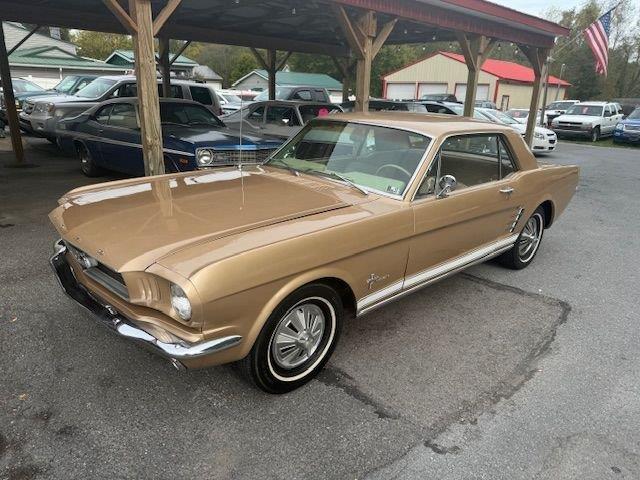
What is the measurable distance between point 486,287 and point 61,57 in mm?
38011

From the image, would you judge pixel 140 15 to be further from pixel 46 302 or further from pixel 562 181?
pixel 562 181

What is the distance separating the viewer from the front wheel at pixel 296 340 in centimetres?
274

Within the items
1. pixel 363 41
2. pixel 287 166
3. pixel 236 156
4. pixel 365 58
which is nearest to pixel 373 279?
pixel 287 166

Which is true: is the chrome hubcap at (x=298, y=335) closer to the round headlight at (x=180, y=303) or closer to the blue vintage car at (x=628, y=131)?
the round headlight at (x=180, y=303)

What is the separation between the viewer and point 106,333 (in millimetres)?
3498

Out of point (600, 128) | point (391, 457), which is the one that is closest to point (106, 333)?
point (391, 457)

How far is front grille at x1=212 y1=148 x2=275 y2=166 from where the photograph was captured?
22.6 ft

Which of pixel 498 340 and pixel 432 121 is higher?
pixel 432 121

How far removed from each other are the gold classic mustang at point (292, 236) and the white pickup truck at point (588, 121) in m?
19.5

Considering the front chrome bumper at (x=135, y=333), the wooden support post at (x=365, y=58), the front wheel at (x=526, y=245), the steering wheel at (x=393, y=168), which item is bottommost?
the front wheel at (x=526, y=245)

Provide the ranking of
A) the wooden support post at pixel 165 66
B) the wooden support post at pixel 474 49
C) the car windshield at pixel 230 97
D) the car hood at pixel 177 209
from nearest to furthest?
1. the car hood at pixel 177 209
2. the wooden support post at pixel 474 49
3. the wooden support post at pixel 165 66
4. the car windshield at pixel 230 97

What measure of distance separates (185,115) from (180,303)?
6.53 meters

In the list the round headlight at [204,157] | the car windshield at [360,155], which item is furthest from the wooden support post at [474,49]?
the car windshield at [360,155]

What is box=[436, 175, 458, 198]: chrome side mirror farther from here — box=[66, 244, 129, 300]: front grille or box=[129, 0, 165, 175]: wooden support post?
box=[129, 0, 165, 175]: wooden support post
